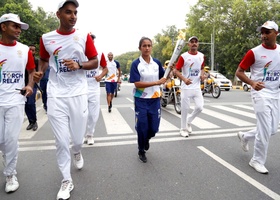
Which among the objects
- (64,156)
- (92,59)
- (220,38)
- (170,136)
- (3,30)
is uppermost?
(220,38)

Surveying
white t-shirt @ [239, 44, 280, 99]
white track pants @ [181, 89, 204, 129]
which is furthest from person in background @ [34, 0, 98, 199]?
white track pants @ [181, 89, 204, 129]

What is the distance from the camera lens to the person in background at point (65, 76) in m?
2.99

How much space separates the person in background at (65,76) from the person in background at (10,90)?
301mm

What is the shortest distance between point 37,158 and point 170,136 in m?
2.81

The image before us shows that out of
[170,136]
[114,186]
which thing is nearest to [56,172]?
[114,186]

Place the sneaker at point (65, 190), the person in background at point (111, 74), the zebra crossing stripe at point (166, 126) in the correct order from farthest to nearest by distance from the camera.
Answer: the person in background at point (111, 74)
the zebra crossing stripe at point (166, 126)
the sneaker at point (65, 190)

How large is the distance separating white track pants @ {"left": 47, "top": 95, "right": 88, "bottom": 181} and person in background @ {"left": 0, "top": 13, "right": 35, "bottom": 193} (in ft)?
1.54

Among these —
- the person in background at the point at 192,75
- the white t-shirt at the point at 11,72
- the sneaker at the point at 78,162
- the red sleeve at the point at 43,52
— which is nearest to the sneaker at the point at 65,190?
the sneaker at the point at 78,162

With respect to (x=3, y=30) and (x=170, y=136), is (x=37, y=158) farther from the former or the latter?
(x=170, y=136)

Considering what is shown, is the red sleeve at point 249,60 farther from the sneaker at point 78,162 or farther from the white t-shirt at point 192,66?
the sneaker at point 78,162

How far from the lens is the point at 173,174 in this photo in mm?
3662

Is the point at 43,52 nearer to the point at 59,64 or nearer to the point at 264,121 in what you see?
the point at 59,64

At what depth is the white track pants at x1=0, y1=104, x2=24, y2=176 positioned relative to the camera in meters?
3.13

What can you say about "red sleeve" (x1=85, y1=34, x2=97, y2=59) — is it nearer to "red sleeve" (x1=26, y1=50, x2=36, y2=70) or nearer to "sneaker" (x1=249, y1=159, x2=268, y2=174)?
"red sleeve" (x1=26, y1=50, x2=36, y2=70)
